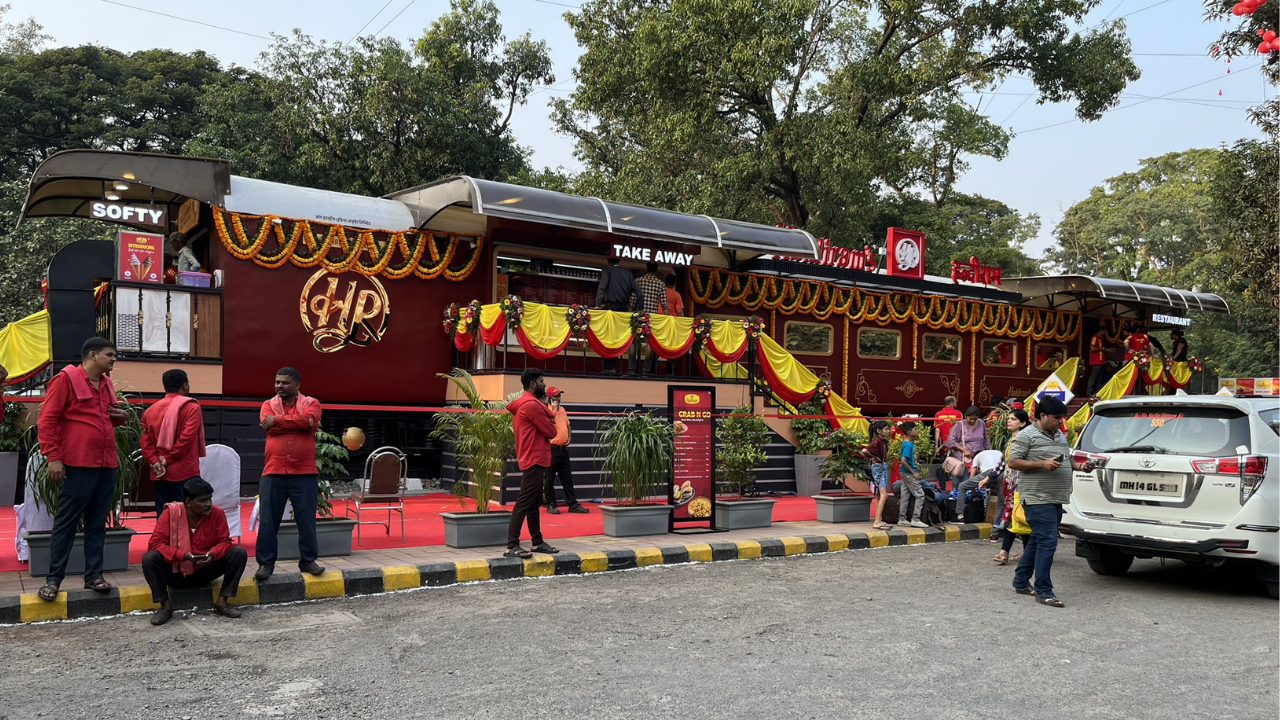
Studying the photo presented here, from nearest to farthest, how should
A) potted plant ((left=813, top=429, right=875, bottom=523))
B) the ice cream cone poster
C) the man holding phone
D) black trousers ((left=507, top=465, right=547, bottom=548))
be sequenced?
the man holding phone → black trousers ((left=507, top=465, right=547, bottom=548)) → potted plant ((left=813, top=429, right=875, bottom=523)) → the ice cream cone poster

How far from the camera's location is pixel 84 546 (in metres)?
7.12

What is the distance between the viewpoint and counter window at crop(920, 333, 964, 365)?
2222 cm

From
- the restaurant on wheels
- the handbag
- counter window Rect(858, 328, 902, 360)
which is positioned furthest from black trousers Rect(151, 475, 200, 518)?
counter window Rect(858, 328, 902, 360)

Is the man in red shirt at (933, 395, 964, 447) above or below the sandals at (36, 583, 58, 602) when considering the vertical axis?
above

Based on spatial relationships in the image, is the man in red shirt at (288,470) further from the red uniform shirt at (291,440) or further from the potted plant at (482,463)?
the potted plant at (482,463)

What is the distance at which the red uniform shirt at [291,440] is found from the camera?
7.52m

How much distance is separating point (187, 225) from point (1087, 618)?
1330cm

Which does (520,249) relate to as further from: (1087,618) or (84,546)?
(1087,618)

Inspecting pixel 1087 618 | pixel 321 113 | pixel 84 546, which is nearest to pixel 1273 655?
pixel 1087 618

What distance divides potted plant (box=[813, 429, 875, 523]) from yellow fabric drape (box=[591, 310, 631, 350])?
4.01 m

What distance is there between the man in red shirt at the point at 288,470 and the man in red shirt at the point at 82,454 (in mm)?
1079

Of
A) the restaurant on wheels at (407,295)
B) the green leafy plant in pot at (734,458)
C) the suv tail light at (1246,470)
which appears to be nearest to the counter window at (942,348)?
the restaurant on wheels at (407,295)

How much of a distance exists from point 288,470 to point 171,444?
0.88 m

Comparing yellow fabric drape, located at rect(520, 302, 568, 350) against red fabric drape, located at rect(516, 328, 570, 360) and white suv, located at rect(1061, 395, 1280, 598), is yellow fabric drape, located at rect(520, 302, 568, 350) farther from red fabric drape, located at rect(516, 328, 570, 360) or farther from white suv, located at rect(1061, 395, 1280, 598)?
white suv, located at rect(1061, 395, 1280, 598)
